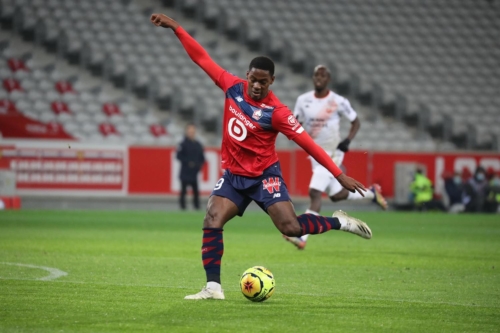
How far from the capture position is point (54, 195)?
2289cm

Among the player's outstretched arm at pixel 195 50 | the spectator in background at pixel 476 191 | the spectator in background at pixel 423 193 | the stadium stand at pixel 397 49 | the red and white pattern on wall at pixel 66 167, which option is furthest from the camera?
the stadium stand at pixel 397 49

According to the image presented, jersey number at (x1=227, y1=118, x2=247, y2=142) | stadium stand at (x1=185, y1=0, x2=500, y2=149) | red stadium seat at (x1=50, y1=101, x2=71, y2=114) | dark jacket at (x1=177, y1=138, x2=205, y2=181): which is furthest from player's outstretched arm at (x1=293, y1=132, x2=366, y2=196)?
stadium stand at (x1=185, y1=0, x2=500, y2=149)

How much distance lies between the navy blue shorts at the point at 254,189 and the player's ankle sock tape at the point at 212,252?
1.22 ft

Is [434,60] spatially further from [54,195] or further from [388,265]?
[388,265]

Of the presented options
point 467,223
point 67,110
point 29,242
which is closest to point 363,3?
point 67,110

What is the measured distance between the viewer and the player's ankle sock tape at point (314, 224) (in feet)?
26.0

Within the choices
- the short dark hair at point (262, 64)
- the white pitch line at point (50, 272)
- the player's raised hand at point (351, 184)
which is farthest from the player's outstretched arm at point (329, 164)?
the white pitch line at point (50, 272)

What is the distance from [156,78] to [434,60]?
10379mm

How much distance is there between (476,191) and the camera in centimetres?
2495

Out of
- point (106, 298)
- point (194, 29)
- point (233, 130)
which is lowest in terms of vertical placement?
point (106, 298)

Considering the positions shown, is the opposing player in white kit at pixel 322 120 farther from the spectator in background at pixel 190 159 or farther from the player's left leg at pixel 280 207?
the spectator in background at pixel 190 159

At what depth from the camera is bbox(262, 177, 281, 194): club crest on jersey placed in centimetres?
789

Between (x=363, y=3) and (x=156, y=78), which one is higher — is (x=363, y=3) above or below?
above

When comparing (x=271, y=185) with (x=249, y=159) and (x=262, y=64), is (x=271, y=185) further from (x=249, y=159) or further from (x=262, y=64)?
(x=262, y=64)
